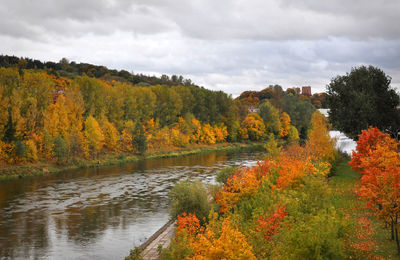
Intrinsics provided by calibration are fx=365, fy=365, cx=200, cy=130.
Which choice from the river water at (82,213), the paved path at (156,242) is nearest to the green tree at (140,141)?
the river water at (82,213)

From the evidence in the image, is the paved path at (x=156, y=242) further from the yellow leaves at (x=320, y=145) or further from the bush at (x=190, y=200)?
the yellow leaves at (x=320, y=145)

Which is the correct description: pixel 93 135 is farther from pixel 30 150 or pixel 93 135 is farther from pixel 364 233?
pixel 364 233

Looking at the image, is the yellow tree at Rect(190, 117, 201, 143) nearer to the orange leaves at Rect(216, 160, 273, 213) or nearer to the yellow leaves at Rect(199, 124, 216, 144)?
the yellow leaves at Rect(199, 124, 216, 144)

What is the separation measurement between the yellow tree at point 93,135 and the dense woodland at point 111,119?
0.57 feet

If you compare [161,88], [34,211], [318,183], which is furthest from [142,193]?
[161,88]

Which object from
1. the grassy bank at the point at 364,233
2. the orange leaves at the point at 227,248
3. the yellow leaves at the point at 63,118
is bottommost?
the grassy bank at the point at 364,233

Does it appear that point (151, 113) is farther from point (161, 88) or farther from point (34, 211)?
point (34, 211)

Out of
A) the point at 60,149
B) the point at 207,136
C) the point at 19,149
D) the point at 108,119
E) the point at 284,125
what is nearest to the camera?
the point at 19,149

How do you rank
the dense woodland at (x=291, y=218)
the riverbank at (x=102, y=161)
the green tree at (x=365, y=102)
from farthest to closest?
the riverbank at (x=102, y=161) < the green tree at (x=365, y=102) < the dense woodland at (x=291, y=218)

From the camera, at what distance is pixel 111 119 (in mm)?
78875

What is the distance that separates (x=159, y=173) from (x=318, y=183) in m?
35.4

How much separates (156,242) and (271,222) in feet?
25.0

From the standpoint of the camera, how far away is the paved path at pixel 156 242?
1931 cm

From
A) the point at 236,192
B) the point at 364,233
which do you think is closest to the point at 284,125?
the point at 236,192
